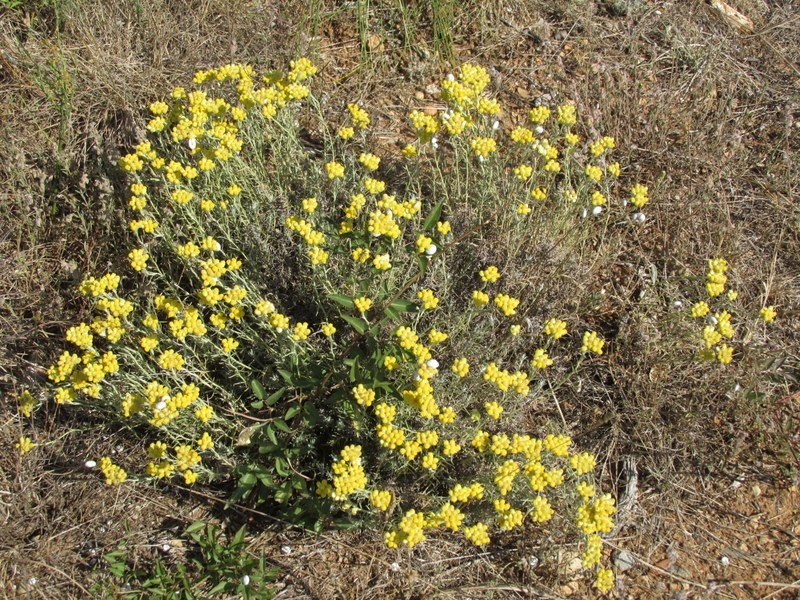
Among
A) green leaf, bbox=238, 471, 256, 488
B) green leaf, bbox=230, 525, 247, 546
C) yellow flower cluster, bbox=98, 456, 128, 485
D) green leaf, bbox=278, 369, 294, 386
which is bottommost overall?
green leaf, bbox=230, 525, 247, 546

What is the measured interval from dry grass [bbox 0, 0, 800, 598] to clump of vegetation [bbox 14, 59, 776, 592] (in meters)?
0.20

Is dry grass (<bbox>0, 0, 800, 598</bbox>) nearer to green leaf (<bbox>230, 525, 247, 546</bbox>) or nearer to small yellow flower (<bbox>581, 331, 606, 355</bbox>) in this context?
green leaf (<bbox>230, 525, 247, 546</bbox>)

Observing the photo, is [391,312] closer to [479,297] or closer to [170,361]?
[479,297]

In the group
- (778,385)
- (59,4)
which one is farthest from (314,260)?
(59,4)

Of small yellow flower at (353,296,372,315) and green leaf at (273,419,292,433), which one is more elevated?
small yellow flower at (353,296,372,315)

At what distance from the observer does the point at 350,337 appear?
3.07 metres

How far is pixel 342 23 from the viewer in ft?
15.1

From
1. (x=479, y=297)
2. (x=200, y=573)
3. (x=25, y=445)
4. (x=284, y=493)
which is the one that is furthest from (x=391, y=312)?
(x=25, y=445)

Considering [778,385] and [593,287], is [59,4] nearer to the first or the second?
[593,287]

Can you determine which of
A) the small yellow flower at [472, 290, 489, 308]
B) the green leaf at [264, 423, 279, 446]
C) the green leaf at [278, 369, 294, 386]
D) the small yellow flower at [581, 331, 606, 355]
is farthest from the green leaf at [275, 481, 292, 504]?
the small yellow flower at [581, 331, 606, 355]

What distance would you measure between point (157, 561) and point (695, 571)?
2.30m

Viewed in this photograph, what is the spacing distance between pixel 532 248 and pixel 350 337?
108 centimetres

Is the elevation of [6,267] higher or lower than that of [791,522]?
lower

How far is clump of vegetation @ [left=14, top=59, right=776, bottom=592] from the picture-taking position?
102 inches
